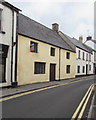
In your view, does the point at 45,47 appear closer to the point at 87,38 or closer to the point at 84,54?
the point at 84,54

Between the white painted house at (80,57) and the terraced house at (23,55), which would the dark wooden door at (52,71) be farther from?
the white painted house at (80,57)

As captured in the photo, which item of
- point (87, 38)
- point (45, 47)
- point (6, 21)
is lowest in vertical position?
point (45, 47)

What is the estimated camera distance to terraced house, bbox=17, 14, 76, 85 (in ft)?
42.7

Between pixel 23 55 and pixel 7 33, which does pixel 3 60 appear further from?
pixel 23 55

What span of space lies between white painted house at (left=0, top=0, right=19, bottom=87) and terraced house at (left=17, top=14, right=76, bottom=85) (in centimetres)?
86

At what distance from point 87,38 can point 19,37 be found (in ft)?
110

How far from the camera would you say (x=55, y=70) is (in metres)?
19.3

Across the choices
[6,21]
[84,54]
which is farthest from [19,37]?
[84,54]

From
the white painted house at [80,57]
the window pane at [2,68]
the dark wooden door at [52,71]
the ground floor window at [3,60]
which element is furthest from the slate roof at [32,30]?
the white painted house at [80,57]

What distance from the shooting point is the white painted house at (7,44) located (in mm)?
10766

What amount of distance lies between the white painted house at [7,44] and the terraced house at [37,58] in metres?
0.86

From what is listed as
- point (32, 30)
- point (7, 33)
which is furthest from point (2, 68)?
point (32, 30)

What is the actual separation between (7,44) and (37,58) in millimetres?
4779

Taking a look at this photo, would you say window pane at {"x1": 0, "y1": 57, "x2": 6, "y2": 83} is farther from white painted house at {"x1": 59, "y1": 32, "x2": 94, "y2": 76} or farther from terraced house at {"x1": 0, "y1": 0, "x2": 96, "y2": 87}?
white painted house at {"x1": 59, "y1": 32, "x2": 94, "y2": 76}
